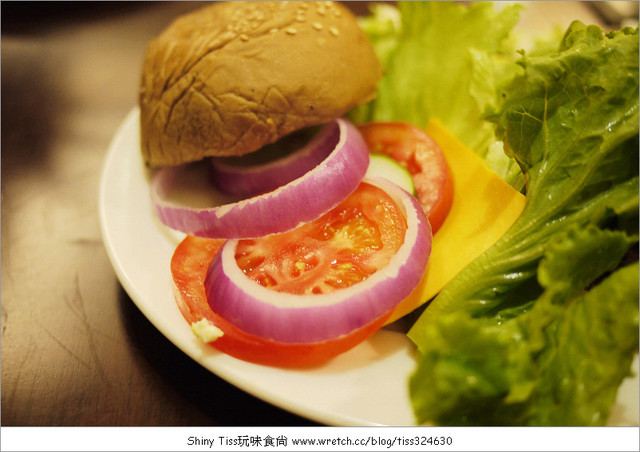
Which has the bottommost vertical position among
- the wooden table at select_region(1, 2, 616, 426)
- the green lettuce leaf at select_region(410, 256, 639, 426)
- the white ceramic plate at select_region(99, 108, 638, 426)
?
the wooden table at select_region(1, 2, 616, 426)

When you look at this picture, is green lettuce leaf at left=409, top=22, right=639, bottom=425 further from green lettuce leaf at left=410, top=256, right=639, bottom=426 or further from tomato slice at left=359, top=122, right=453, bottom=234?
tomato slice at left=359, top=122, right=453, bottom=234

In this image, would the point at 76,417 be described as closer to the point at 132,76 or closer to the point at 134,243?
the point at 134,243

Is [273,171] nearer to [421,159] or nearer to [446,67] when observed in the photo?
[421,159]

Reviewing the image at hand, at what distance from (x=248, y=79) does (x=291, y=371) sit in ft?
3.89

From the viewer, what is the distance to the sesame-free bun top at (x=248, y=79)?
6.41ft

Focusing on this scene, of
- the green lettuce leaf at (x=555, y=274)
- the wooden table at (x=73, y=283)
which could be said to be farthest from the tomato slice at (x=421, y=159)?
the wooden table at (x=73, y=283)

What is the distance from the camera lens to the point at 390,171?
2.03 metres

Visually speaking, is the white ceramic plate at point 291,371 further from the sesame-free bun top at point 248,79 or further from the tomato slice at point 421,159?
the tomato slice at point 421,159

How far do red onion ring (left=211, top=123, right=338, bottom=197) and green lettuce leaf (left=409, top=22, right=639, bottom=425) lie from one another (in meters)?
0.84

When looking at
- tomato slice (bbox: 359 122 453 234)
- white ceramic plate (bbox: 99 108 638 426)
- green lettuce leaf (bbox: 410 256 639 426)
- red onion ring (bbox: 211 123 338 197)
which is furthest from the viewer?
red onion ring (bbox: 211 123 338 197)

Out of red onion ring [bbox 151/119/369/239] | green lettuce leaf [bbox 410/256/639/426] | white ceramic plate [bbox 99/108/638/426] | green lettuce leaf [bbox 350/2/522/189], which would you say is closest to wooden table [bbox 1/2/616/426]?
white ceramic plate [bbox 99/108/638/426]

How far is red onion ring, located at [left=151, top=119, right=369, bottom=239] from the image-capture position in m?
1.70

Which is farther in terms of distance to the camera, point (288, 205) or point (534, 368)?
point (288, 205)

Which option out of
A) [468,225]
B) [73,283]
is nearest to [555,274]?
[468,225]
